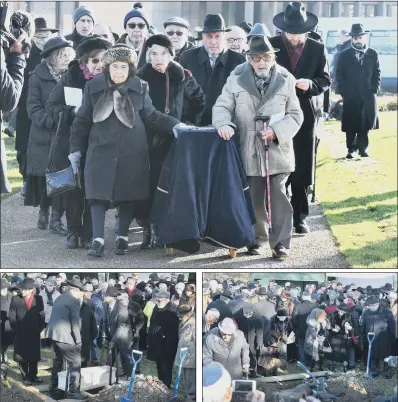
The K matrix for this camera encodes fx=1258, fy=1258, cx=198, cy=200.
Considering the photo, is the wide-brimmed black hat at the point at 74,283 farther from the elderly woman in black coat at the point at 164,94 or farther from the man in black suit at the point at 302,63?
the man in black suit at the point at 302,63

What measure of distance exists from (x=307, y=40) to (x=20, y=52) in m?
2.00

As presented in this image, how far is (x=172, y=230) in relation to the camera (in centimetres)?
866

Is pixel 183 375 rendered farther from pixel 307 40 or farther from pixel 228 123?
pixel 307 40

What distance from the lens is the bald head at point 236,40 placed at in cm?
875

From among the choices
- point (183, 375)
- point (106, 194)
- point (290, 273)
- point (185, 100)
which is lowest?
point (183, 375)

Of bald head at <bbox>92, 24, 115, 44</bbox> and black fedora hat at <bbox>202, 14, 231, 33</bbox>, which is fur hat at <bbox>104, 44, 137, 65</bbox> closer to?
bald head at <bbox>92, 24, 115, 44</bbox>

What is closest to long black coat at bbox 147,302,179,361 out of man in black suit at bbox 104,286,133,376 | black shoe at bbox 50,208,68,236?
man in black suit at bbox 104,286,133,376

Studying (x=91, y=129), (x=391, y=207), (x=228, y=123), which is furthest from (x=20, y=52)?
(x=391, y=207)

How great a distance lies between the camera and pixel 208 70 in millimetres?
8797

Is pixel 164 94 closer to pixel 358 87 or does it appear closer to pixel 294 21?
pixel 294 21

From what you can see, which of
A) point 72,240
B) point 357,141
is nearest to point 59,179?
point 72,240

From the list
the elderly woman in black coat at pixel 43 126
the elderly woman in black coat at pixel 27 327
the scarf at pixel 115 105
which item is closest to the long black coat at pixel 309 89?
the scarf at pixel 115 105

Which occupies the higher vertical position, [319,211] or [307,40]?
[307,40]

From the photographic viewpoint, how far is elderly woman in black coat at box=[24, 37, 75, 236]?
348 inches
